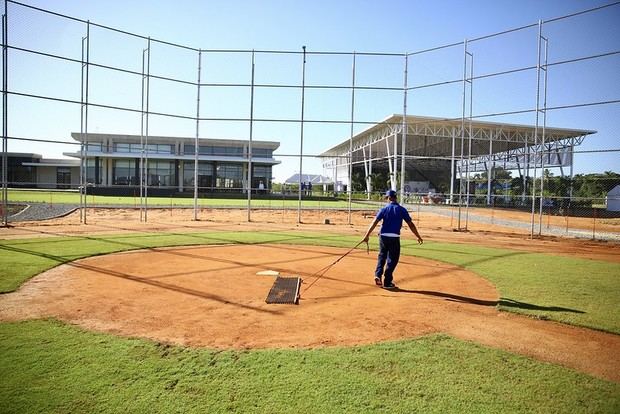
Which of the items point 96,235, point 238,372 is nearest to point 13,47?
point 96,235

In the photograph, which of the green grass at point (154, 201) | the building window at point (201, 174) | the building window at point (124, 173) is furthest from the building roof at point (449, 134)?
the building window at point (124, 173)

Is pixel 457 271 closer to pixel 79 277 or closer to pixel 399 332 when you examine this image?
pixel 399 332

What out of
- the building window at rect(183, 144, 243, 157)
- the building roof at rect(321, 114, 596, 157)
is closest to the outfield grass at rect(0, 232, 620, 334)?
the building roof at rect(321, 114, 596, 157)

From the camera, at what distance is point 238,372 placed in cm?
420

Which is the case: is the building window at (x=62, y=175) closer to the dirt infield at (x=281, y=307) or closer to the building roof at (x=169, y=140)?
the building roof at (x=169, y=140)

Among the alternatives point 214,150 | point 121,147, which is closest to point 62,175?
point 121,147

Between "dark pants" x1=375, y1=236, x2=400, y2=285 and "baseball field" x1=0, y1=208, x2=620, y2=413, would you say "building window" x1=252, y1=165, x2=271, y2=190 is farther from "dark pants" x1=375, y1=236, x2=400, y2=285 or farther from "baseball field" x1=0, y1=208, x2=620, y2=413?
"dark pants" x1=375, y1=236, x2=400, y2=285

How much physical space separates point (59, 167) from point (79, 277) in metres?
60.9

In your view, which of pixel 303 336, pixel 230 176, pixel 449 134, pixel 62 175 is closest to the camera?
pixel 303 336

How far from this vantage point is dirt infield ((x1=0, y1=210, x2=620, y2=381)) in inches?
209

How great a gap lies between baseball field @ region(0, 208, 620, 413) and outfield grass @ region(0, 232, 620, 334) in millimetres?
68

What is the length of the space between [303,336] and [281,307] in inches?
55.0

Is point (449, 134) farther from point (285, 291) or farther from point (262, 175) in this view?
point (285, 291)

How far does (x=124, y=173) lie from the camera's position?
5188 cm
